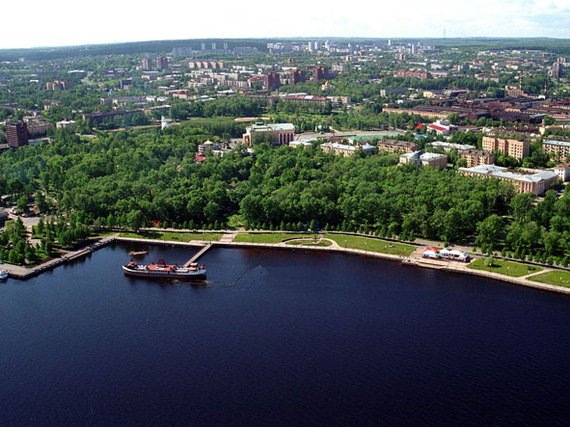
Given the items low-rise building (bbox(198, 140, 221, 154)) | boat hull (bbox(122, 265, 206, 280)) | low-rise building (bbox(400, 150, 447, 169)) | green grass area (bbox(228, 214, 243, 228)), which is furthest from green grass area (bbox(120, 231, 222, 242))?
low-rise building (bbox(198, 140, 221, 154))

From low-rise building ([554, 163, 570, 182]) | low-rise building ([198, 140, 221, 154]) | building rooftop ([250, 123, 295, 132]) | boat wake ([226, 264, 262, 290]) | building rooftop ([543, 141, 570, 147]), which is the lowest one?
boat wake ([226, 264, 262, 290])

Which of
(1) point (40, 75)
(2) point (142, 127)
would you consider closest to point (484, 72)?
(2) point (142, 127)

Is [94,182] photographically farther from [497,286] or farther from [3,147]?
[497,286]

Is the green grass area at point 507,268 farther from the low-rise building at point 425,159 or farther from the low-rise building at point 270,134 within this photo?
the low-rise building at point 270,134

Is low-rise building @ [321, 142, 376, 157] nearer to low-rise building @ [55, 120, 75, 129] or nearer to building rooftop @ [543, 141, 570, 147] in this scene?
building rooftop @ [543, 141, 570, 147]

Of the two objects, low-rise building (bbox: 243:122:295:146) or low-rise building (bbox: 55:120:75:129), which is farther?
low-rise building (bbox: 55:120:75:129)

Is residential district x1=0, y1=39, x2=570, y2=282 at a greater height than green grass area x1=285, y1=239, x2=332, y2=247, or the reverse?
residential district x1=0, y1=39, x2=570, y2=282
